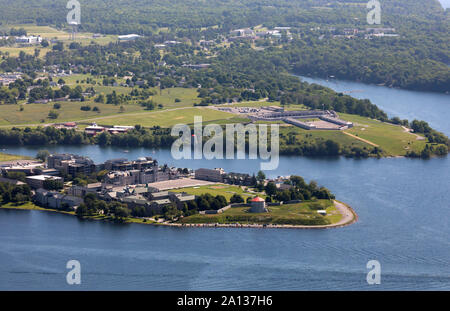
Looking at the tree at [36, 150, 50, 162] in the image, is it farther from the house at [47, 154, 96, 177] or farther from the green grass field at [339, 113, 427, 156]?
the green grass field at [339, 113, 427, 156]

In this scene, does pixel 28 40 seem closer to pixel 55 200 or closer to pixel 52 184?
pixel 52 184

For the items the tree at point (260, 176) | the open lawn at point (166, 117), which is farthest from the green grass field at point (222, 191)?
the open lawn at point (166, 117)

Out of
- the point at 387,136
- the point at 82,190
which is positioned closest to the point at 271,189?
the point at 82,190

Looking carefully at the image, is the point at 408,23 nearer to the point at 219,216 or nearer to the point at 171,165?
the point at 171,165

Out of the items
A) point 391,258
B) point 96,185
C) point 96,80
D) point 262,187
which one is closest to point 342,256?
point 391,258

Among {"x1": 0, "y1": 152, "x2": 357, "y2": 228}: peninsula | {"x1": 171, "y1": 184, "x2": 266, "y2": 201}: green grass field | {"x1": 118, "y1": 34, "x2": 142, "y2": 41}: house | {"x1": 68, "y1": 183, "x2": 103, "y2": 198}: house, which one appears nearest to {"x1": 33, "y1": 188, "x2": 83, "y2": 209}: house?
{"x1": 0, "y1": 152, "x2": 357, "y2": 228}: peninsula

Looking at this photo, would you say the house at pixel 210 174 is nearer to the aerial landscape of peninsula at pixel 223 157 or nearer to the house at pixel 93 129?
the aerial landscape of peninsula at pixel 223 157
